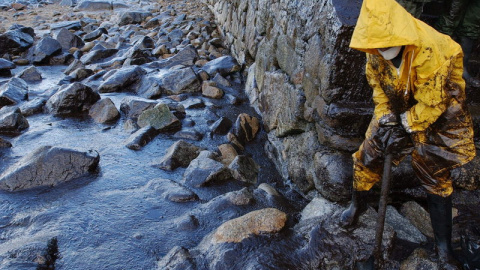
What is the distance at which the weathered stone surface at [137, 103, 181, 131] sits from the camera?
16.7 ft

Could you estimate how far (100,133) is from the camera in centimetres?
507

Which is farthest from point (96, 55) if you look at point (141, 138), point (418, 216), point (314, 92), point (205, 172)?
point (418, 216)

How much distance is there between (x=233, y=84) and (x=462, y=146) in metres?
4.96

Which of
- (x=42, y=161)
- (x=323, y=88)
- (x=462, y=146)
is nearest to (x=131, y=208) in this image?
(x=42, y=161)

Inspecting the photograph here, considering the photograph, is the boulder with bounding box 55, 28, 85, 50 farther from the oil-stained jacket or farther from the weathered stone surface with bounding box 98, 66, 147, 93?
the oil-stained jacket

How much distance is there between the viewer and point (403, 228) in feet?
9.56

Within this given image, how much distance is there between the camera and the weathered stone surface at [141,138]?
4.66 m

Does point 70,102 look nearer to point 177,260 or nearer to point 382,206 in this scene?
point 177,260

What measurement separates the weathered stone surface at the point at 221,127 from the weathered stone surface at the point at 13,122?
8.92ft

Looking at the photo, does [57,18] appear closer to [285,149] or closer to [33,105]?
[33,105]

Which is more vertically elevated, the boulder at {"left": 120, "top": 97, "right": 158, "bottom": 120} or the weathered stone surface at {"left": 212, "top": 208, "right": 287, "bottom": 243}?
the weathered stone surface at {"left": 212, "top": 208, "right": 287, "bottom": 243}

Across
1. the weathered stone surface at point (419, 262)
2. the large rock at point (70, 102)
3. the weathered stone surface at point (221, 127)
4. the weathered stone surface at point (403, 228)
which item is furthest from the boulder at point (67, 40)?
the weathered stone surface at point (419, 262)

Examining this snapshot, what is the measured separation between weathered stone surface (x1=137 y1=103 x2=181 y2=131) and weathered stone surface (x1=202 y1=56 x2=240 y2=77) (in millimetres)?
2154

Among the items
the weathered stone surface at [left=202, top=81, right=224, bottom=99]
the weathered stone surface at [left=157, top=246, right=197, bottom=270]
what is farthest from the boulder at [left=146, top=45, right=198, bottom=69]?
the weathered stone surface at [left=157, top=246, right=197, bottom=270]
